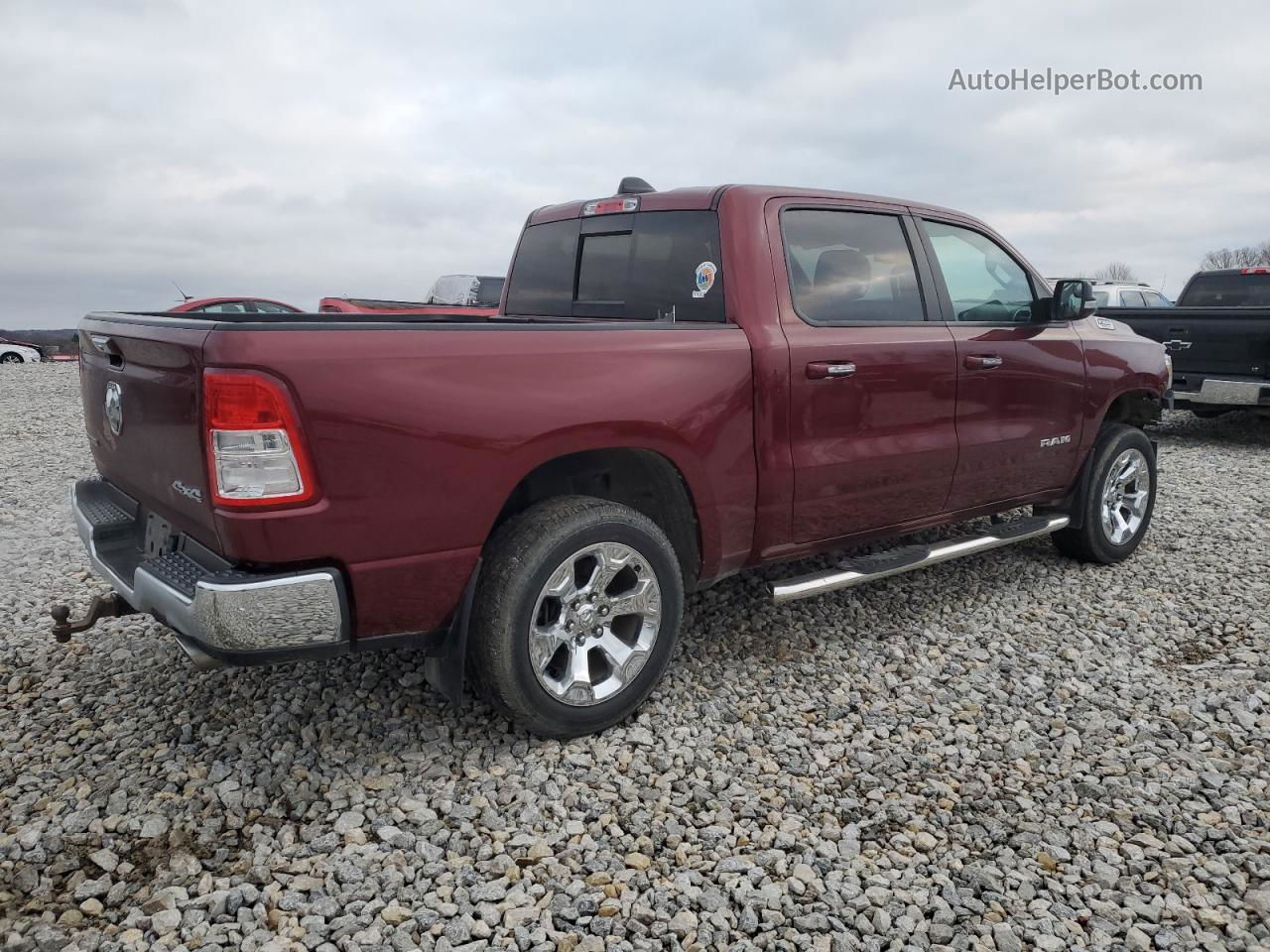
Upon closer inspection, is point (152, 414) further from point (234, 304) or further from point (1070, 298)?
point (234, 304)

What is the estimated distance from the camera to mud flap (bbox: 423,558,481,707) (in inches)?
111

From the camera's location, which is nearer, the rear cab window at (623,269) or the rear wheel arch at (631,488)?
the rear wheel arch at (631,488)

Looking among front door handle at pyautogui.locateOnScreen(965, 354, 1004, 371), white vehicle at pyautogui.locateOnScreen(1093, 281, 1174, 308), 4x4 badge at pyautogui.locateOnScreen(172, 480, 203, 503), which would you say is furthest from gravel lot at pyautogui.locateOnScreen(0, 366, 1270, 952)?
white vehicle at pyautogui.locateOnScreen(1093, 281, 1174, 308)

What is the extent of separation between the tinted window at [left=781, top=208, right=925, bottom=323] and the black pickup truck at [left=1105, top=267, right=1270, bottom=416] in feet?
21.0

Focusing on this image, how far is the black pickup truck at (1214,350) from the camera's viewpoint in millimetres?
8641

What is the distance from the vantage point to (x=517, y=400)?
8.98 feet

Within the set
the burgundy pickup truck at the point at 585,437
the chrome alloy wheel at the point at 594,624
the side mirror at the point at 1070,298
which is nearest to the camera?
the burgundy pickup truck at the point at 585,437

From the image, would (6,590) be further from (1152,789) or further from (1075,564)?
(1075,564)

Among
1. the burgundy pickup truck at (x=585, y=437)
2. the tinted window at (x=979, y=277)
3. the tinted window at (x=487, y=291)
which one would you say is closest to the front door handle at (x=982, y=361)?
the burgundy pickup truck at (x=585, y=437)

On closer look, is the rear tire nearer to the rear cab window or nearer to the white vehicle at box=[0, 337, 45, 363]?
the rear cab window

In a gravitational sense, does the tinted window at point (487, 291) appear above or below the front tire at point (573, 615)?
above

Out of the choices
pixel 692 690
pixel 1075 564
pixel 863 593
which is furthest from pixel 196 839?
pixel 1075 564

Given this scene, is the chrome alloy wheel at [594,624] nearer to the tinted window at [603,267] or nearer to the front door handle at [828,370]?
the front door handle at [828,370]

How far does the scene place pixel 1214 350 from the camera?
8.95m
